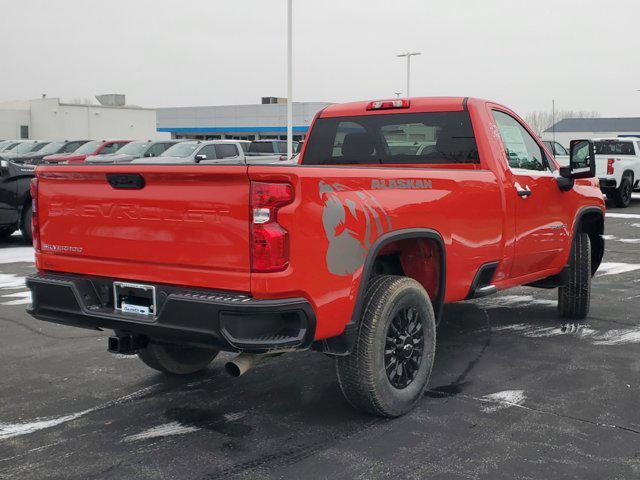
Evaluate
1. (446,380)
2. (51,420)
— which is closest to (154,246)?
(51,420)

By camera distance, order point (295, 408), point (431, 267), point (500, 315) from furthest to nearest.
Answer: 1. point (500, 315)
2. point (431, 267)
3. point (295, 408)

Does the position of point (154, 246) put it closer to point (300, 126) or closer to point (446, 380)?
point (446, 380)

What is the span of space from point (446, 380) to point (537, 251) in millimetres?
1500

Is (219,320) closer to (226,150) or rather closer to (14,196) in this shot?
(14,196)

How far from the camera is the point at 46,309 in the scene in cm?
452

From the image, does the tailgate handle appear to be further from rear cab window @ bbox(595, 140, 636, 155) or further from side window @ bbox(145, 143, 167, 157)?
rear cab window @ bbox(595, 140, 636, 155)

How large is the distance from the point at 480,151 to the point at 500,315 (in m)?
2.43

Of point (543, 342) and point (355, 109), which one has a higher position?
point (355, 109)

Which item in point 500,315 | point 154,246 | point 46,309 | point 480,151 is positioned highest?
point 480,151

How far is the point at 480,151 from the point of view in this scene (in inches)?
226

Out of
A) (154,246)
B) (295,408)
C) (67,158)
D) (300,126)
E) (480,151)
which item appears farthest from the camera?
(300,126)

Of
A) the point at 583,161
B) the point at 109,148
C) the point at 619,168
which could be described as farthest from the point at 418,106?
the point at 109,148

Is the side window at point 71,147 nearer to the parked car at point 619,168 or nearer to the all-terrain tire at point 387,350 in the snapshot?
the parked car at point 619,168

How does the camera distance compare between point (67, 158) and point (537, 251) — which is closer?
point (537, 251)
